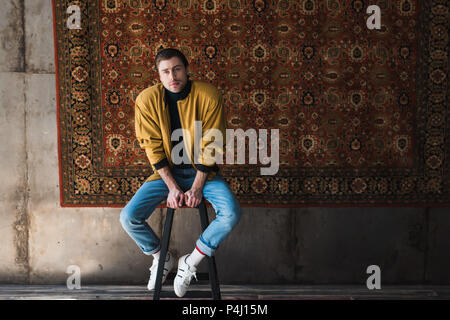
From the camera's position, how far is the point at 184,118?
1.93 metres

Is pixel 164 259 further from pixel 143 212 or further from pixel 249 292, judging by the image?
pixel 249 292

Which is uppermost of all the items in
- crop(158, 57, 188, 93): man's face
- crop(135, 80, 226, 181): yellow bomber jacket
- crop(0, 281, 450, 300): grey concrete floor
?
crop(158, 57, 188, 93): man's face

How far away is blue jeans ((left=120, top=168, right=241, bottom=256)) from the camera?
185 centimetres

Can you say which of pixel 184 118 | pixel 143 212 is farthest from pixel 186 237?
pixel 184 118

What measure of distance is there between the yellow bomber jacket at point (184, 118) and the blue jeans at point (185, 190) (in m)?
0.17

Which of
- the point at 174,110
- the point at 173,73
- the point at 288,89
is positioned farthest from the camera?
the point at 288,89

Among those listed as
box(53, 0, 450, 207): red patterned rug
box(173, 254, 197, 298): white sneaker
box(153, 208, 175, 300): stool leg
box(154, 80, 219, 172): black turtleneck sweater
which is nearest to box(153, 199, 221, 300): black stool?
box(153, 208, 175, 300): stool leg

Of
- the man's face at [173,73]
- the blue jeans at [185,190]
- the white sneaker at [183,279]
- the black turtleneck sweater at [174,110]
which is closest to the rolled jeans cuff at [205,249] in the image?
the blue jeans at [185,190]

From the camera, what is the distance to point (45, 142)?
2.61 metres

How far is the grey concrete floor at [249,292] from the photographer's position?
245 centimetres

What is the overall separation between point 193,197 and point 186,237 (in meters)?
0.90

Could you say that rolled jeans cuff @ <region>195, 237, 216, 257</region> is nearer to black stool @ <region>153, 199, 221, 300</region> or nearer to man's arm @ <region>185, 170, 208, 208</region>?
black stool @ <region>153, 199, 221, 300</region>

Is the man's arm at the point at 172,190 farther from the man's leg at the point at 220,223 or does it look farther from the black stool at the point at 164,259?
the man's leg at the point at 220,223
